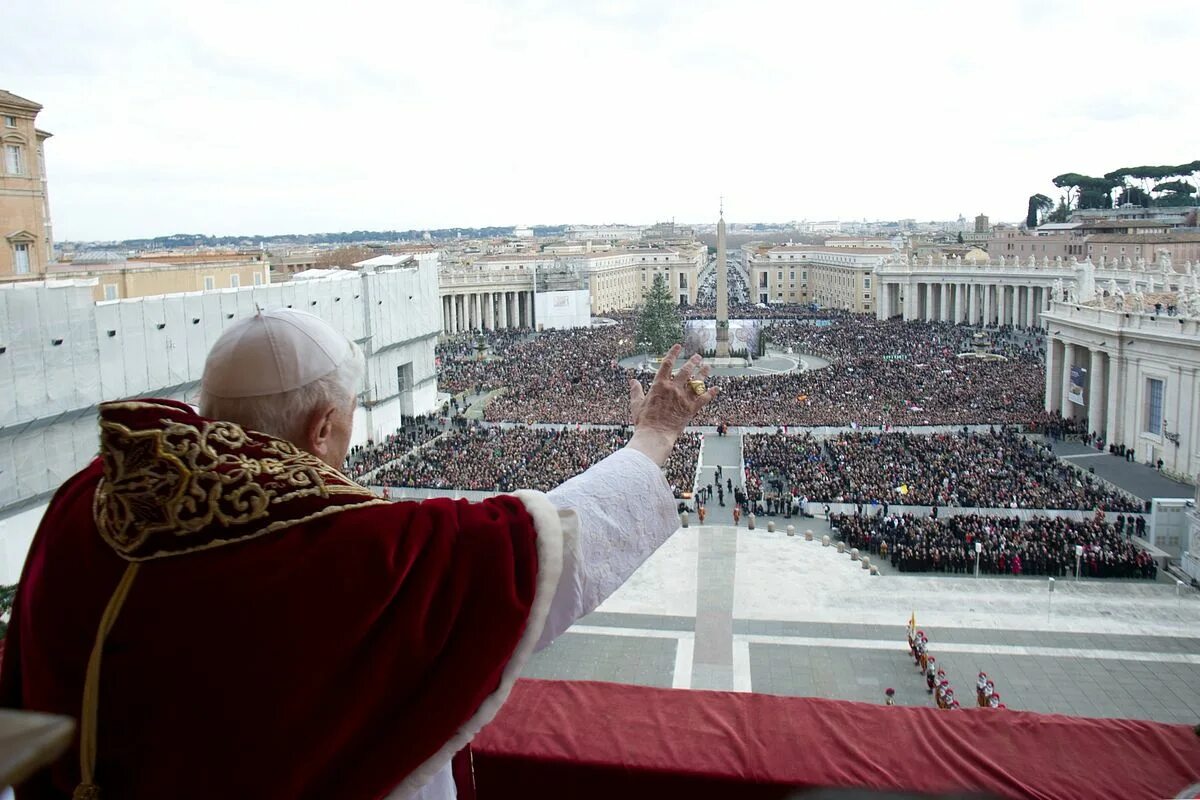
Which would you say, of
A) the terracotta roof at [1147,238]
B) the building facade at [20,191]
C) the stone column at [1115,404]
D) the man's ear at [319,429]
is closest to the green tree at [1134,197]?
the terracotta roof at [1147,238]

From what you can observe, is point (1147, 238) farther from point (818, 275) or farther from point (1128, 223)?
point (818, 275)

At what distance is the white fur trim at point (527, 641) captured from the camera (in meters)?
1.45

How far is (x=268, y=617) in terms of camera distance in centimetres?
135

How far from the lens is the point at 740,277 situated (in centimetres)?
14125

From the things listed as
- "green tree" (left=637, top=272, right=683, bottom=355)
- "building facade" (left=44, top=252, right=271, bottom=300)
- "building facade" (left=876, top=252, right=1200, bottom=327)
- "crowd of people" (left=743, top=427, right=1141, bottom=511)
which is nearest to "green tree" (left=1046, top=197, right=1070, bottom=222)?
"building facade" (left=876, top=252, right=1200, bottom=327)

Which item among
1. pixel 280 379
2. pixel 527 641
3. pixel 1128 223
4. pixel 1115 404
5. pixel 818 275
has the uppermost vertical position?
pixel 1128 223

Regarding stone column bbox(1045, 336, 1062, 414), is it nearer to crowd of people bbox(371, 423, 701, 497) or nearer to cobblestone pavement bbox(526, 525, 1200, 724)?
crowd of people bbox(371, 423, 701, 497)

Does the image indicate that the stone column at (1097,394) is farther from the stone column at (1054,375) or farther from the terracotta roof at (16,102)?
the terracotta roof at (16,102)

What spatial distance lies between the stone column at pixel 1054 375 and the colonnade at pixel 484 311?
43.0 m

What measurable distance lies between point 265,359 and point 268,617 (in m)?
0.51

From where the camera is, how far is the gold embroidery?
1.40 metres

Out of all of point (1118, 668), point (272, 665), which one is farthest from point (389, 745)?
point (1118, 668)

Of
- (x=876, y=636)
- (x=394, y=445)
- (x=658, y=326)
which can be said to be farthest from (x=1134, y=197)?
(x=876, y=636)

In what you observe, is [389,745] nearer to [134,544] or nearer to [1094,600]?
[134,544]
